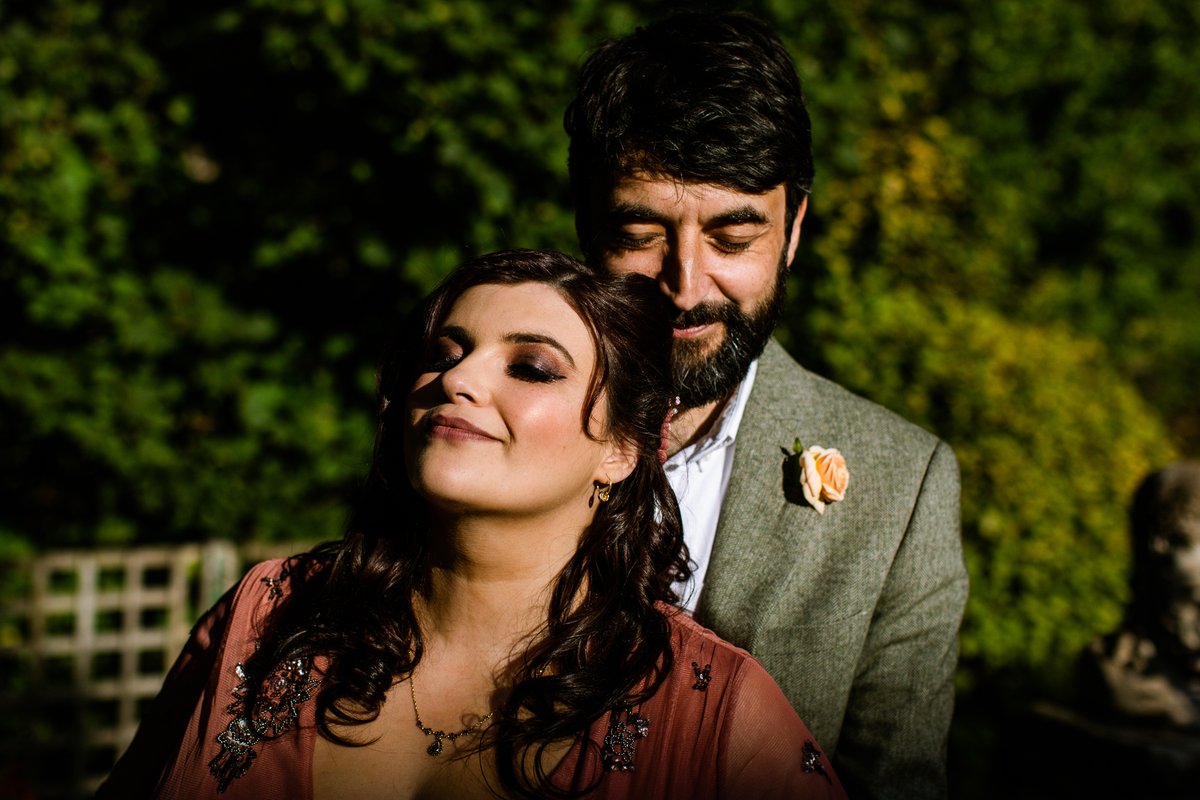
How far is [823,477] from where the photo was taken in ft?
7.26

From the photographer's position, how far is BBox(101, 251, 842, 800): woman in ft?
5.98

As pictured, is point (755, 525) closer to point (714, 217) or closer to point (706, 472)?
point (706, 472)

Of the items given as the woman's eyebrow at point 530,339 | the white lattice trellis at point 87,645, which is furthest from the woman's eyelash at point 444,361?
the white lattice trellis at point 87,645

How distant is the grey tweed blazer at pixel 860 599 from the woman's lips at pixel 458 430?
0.71 meters

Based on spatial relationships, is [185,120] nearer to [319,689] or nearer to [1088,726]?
[319,689]

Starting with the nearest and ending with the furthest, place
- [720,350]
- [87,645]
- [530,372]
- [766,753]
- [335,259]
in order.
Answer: [766,753] → [530,372] → [720,350] → [87,645] → [335,259]

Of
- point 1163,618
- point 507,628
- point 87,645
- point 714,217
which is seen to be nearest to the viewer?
point 507,628

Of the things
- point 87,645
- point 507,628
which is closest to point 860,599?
point 507,628

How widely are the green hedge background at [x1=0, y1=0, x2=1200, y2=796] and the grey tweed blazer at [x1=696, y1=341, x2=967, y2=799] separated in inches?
85.2

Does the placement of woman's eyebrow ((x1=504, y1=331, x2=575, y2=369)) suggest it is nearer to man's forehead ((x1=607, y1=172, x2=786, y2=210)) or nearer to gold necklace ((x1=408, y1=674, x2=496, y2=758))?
man's forehead ((x1=607, y1=172, x2=786, y2=210))

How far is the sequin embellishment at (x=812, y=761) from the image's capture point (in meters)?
1.79

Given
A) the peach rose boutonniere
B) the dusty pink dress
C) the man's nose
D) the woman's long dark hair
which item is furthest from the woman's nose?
the peach rose boutonniere

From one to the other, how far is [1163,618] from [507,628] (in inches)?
80.6

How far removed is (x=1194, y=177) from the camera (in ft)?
28.1
